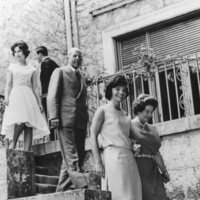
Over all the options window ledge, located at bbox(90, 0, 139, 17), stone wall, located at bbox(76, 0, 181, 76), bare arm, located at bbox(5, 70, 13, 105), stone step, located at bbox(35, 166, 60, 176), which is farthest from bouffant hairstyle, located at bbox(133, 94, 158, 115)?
window ledge, located at bbox(90, 0, 139, 17)

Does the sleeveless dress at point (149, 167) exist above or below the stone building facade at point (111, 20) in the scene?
below

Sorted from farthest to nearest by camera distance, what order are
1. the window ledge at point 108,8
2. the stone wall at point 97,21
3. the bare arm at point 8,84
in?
the window ledge at point 108,8 → the stone wall at point 97,21 → the bare arm at point 8,84

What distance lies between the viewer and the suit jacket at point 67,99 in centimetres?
655

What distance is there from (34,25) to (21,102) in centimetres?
392

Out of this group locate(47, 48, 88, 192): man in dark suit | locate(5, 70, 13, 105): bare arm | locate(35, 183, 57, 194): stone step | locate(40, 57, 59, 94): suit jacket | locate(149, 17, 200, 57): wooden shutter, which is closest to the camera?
locate(47, 48, 88, 192): man in dark suit

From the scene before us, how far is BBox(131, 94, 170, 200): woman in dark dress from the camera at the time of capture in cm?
590

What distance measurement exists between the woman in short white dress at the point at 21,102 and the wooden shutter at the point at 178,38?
124 inches

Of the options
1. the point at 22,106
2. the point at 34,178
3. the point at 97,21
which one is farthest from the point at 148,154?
the point at 97,21

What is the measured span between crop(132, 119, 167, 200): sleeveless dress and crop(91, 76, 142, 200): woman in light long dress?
0.72 ft

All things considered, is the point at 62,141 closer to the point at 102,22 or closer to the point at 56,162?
the point at 56,162

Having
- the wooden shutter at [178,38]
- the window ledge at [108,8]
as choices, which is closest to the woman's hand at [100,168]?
the wooden shutter at [178,38]

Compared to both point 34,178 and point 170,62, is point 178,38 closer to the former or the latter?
point 170,62

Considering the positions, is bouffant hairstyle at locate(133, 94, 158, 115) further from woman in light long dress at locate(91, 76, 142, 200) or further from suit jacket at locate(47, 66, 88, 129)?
suit jacket at locate(47, 66, 88, 129)

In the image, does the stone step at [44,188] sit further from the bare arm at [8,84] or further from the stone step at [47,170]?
the bare arm at [8,84]
